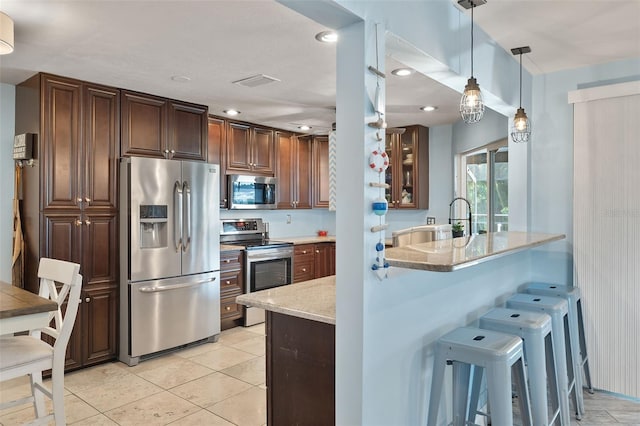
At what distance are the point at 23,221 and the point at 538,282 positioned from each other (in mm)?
4158

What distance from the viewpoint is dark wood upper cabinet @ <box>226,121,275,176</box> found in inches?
189

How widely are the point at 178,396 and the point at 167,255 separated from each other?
1233 millimetres

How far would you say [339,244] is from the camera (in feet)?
5.33

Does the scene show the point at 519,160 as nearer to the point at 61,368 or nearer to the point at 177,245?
the point at 177,245

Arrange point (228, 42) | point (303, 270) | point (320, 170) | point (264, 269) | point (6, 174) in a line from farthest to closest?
point (320, 170), point (303, 270), point (264, 269), point (6, 174), point (228, 42)

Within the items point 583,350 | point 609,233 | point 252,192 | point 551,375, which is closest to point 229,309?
point 252,192

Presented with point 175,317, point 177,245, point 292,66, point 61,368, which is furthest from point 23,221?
point 292,66

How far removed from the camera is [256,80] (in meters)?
3.33

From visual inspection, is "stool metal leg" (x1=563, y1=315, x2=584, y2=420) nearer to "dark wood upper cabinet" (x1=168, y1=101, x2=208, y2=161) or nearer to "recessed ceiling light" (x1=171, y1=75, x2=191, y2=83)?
"recessed ceiling light" (x1=171, y1=75, x2=191, y2=83)

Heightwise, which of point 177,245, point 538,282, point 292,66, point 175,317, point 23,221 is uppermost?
point 292,66

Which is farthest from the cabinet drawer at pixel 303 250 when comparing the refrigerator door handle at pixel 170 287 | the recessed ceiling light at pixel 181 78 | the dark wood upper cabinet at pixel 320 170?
the recessed ceiling light at pixel 181 78

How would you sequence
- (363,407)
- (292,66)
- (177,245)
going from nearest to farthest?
(363,407) < (292,66) < (177,245)

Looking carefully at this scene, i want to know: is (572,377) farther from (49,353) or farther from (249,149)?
(249,149)

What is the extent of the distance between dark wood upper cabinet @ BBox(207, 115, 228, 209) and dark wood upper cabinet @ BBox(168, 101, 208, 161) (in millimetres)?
322
